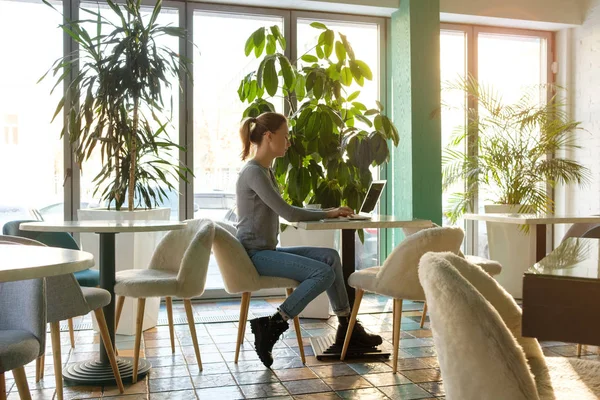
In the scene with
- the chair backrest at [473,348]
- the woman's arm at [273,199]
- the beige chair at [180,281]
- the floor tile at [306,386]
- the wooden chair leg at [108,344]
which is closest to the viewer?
the chair backrest at [473,348]

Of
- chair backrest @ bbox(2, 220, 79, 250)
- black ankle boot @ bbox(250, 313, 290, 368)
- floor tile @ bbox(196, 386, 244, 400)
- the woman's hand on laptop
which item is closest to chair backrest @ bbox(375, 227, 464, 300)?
the woman's hand on laptop

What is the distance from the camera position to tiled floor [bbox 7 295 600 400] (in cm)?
312

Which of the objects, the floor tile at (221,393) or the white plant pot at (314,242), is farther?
the white plant pot at (314,242)

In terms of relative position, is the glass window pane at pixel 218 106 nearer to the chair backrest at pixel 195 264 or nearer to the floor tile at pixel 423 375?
the chair backrest at pixel 195 264

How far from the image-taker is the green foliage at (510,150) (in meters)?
5.68

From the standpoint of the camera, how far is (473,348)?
1062 millimetres

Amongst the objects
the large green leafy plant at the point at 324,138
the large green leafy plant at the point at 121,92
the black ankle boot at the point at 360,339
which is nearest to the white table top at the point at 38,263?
the black ankle boot at the point at 360,339

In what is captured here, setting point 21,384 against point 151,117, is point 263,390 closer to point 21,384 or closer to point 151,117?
point 21,384

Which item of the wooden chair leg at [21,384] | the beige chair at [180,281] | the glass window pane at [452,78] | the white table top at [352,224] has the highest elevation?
the glass window pane at [452,78]

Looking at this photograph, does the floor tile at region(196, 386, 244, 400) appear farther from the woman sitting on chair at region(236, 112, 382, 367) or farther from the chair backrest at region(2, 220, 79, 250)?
the chair backrest at region(2, 220, 79, 250)

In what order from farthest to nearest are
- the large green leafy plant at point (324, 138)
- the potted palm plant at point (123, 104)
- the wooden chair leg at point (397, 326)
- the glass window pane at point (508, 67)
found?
the glass window pane at point (508, 67)
the large green leafy plant at point (324, 138)
the potted palm plant at point (123, 104)
the wooden chair leg at point (397, 326)

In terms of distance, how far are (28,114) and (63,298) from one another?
3.13m

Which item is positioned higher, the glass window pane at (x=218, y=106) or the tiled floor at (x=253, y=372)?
the glass window pane at (x=218, y=106)

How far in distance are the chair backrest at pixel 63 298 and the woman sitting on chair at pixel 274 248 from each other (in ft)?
3.58
